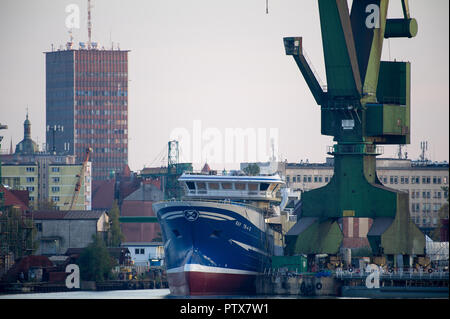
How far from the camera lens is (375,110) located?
4641 inches

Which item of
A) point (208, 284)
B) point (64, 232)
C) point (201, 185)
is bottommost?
point (208, 284)

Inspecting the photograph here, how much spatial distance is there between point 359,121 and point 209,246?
1514cm

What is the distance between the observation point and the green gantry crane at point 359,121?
116500 mm

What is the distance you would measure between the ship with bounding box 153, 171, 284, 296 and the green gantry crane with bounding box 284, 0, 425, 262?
3.77m

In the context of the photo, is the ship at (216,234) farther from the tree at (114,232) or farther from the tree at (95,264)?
the tree at (114,232)

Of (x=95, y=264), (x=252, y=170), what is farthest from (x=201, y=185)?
(x=252, y=170)

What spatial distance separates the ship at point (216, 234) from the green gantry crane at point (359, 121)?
12.4 feet

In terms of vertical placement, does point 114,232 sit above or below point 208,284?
above

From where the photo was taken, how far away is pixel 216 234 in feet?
373

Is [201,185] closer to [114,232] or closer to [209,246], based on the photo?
[209,246]

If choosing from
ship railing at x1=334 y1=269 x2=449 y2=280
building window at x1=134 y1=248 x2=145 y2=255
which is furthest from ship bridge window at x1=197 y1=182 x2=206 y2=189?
building window at x1=134 y1=248 x2=145 y2=255

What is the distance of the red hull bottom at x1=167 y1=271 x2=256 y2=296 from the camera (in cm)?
11325
